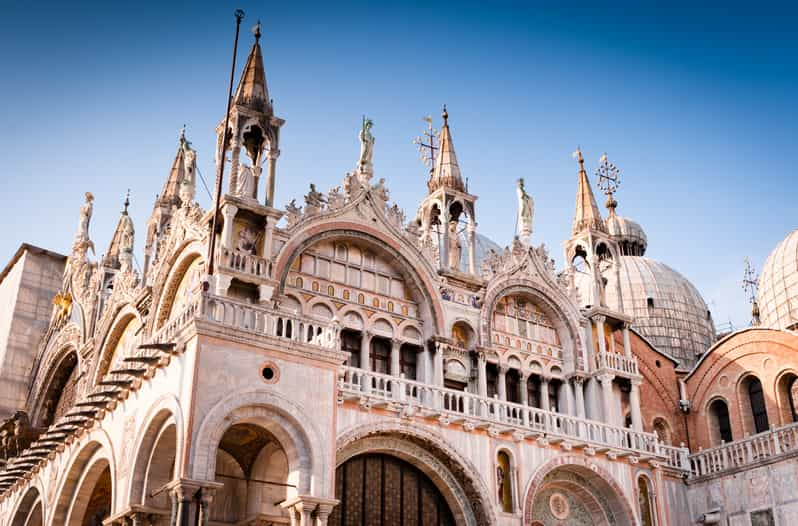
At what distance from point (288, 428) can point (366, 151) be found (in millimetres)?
10648

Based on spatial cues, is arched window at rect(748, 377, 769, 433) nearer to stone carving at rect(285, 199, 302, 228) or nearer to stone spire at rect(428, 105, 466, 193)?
stone spire at rect(428, 105, 466, 193)

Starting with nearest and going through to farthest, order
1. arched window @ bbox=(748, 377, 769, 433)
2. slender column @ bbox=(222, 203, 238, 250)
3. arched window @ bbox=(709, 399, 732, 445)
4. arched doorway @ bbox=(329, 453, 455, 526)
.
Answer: arched doorway @ bbox=(329, 453, 455, 526) → slender column @ bbox=(222, 203, 238, 250) → arched window @ bbox=(748, 377, 769, 433) → arched window @ bbox=(709, 399, 732, 445)

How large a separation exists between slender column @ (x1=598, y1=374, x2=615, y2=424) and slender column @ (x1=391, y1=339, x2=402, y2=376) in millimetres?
6608

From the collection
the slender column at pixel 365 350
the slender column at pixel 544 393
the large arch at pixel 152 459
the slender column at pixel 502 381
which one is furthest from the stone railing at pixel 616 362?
the large arch at pixel 152 459

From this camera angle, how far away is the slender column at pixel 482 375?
2483 centimetres

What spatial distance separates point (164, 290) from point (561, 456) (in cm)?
1132

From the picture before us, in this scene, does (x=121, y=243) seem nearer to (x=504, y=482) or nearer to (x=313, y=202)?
(x=313, y=202)

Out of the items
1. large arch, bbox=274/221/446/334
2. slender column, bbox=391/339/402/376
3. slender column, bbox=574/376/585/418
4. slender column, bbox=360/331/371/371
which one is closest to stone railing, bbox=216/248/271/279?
large arch, bbox=274/221/446/334

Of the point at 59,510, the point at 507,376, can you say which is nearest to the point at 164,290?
the point at 59,510

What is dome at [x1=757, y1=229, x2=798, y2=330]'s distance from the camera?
3850cm

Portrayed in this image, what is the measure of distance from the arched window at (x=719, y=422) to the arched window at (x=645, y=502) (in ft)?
28.2

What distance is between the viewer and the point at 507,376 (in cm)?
2666

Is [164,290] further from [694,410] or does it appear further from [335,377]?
[694,410]

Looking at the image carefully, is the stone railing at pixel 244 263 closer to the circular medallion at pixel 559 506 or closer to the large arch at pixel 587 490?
the large arch at pixel 587 490
